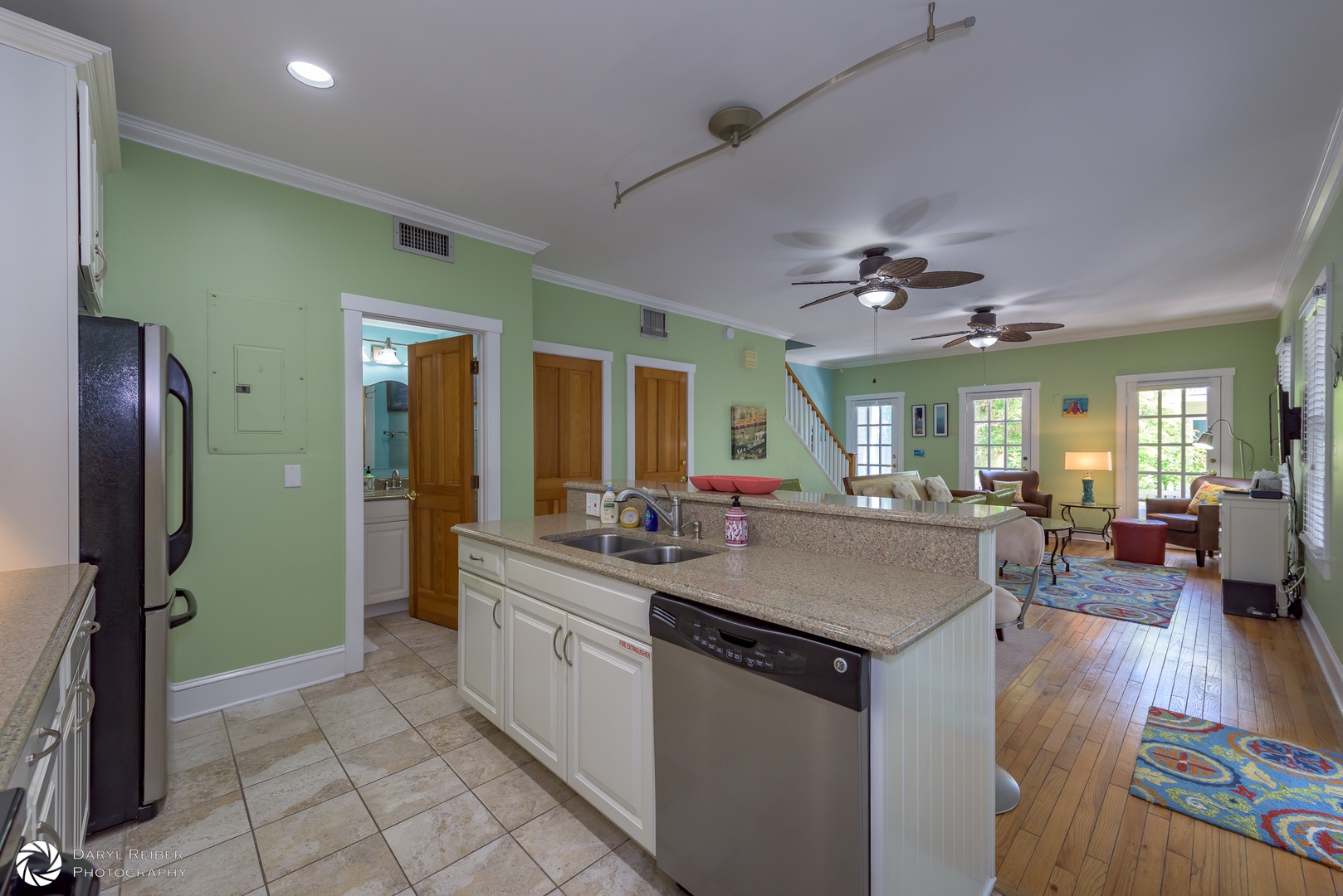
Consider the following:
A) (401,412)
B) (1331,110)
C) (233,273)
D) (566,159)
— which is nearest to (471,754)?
(233,273)

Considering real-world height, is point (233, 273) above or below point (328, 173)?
below

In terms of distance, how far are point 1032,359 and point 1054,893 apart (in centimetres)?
798

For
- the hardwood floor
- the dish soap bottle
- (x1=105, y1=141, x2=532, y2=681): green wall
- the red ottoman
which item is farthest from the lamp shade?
(x1=105, y1=141, x2=532, y2=681): green wall

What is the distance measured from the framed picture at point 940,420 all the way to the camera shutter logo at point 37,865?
9720 mm

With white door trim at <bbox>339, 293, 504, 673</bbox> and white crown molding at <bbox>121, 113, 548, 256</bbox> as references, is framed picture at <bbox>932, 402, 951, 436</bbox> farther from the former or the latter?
white door trim at <bbox>339, 293, 504, 673</bbox>

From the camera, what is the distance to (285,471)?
3.01 m

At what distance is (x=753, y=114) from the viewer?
2.46 meters

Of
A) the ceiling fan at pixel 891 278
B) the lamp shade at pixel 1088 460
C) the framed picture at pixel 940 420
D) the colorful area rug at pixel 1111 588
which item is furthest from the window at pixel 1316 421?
the framed picture at pixel 940 420

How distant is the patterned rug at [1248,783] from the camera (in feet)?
6.37

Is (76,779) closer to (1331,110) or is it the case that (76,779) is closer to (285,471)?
(285,471)

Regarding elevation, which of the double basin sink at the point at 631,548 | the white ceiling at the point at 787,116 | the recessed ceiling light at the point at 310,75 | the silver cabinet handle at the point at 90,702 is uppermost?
the recessed ceiling light at the point at 310,75

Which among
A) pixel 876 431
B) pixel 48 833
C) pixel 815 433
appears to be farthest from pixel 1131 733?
pixel 876 431

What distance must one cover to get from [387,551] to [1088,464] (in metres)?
8.22

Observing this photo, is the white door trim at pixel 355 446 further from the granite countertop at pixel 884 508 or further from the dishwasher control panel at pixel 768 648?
the dishwasher control panel at pixel 768 648
